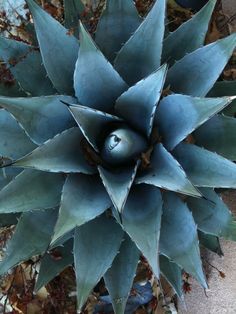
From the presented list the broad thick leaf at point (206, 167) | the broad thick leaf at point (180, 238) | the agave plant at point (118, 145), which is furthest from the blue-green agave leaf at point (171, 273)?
the broad thick leaf at point (206, 167)

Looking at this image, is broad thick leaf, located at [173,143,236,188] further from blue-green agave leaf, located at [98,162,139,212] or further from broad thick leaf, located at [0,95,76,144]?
broad thick leaf, located at [0,95,76,144]

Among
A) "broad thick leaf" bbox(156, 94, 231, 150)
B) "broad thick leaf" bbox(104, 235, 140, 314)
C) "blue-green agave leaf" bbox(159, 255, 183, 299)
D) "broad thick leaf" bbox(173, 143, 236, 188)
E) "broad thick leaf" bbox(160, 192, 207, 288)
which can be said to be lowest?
"blue-green agave leaf" bbox(159, 255, 183, 299)

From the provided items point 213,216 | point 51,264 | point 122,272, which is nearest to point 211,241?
point 213,216

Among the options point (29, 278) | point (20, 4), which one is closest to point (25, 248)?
point (29, 278)

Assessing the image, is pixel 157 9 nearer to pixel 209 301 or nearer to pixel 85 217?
pixel 85 217

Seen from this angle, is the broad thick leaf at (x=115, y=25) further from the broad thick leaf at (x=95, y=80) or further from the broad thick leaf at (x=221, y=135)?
the broad thick leaf at (x=221, y=135)

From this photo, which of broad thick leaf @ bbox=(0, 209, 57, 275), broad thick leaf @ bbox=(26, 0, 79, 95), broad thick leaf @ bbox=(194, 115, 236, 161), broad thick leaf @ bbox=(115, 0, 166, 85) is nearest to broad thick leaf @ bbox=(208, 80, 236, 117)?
broad thick leaf @ bbox=(194, 115, 236, 161)

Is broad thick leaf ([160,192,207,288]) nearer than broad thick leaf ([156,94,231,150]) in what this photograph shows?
No
